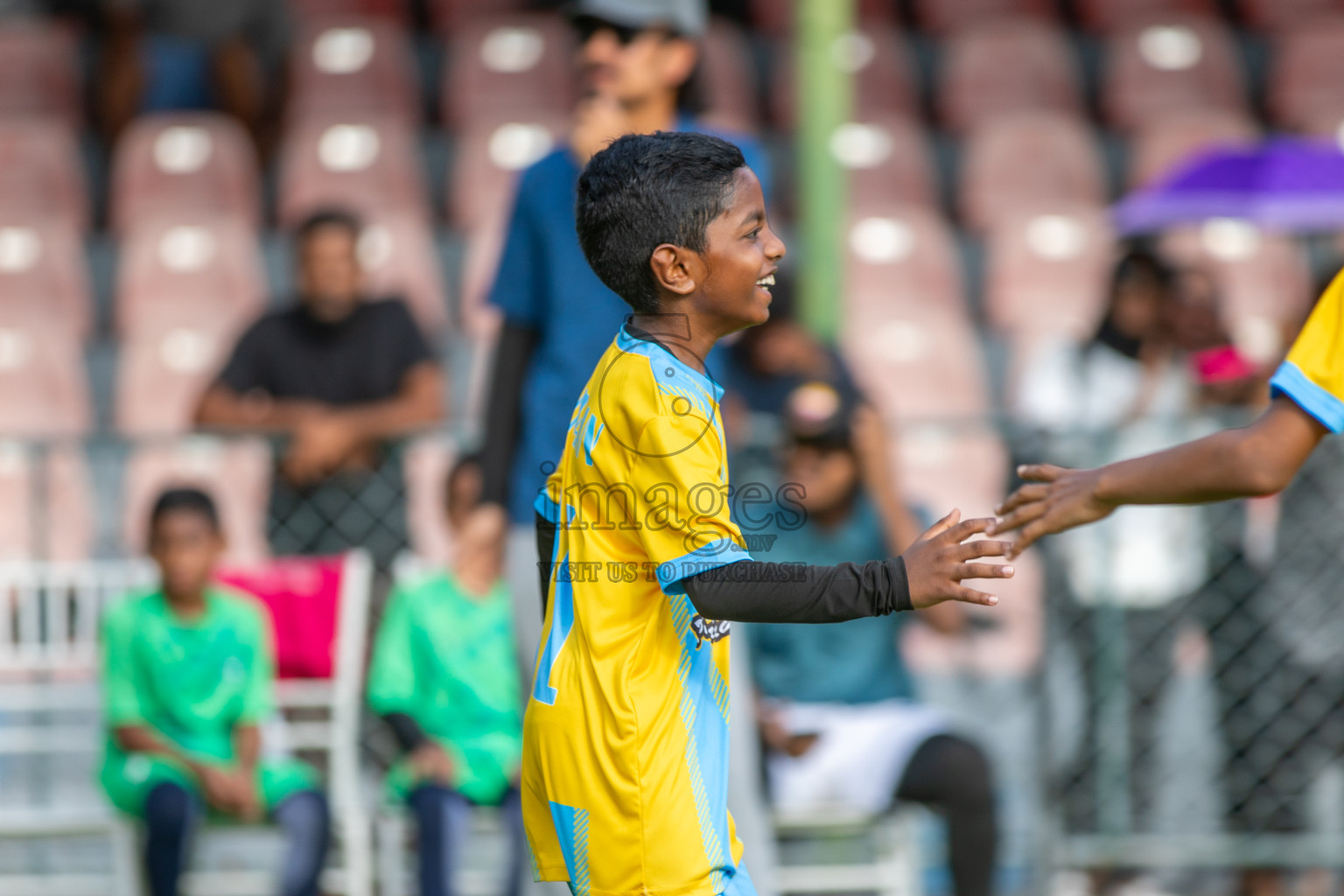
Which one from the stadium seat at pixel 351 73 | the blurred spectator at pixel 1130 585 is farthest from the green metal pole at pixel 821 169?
the stadium seat at pixel 351 73

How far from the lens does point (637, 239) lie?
1.98 metres

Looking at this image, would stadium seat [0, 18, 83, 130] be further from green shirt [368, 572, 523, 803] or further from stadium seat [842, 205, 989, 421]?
green shirt [368, 572, 523, 803]

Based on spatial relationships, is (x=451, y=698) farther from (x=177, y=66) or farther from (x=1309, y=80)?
(x=1309, y=80)

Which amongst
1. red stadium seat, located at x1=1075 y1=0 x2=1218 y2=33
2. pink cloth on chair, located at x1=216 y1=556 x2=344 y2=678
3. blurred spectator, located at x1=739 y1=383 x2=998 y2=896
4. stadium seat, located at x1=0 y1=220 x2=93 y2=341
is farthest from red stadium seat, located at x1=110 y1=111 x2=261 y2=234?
red stadium seat, located at x1=1075 y1=0 x2=1218 y2=33

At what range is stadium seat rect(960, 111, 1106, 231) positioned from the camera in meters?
7.88

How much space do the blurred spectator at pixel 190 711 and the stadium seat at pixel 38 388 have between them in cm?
220

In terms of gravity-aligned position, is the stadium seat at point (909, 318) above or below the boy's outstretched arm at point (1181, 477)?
above

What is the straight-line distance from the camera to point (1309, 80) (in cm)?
841

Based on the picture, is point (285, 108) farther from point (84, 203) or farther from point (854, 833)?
point (854, 833)

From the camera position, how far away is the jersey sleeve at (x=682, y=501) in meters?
1.88

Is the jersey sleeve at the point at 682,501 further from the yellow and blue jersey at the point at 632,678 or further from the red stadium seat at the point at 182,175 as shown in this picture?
the red stadium seat at the point at 182,175

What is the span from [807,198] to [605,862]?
302 centimetres

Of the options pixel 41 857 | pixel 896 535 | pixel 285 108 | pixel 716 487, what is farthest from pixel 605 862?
pixel 285 108

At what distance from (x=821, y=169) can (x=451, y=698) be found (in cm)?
178
